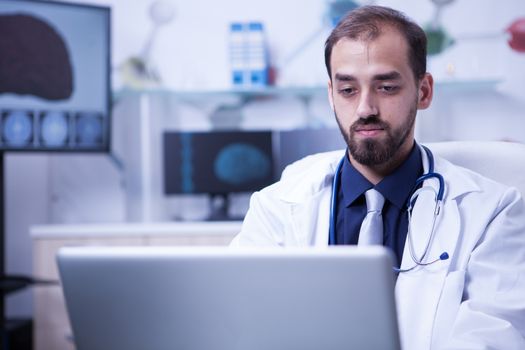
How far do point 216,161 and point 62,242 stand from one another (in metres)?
0.80

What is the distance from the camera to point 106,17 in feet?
8.98

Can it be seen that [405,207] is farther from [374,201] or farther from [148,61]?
[148,61]

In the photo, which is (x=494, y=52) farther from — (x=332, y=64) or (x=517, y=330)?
(x=517, y=330)

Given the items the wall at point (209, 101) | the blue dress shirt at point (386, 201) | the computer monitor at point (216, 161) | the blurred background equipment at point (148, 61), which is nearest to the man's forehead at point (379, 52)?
the blue dress shirt at point (386, 201)

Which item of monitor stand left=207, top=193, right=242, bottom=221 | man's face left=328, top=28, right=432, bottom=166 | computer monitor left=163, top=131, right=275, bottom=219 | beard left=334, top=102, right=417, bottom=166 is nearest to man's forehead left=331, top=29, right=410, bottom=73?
man's face left=328, top=28, right=432, bottom=166

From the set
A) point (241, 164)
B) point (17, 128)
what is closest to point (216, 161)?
point (241, 164)

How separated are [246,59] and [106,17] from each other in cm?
68

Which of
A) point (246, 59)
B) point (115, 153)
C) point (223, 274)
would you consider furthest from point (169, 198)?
point (223, 274)

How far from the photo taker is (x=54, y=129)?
2.66m

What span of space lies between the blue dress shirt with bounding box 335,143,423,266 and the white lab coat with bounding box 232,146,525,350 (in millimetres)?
29

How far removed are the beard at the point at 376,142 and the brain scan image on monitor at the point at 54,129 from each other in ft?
5.71

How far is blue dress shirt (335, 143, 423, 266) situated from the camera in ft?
4.09

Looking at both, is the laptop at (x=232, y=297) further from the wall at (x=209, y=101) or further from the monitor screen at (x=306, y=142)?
the wall at (x=209, y=101)

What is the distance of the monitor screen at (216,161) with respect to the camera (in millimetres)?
3004
